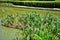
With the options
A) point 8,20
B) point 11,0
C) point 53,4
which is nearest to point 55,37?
point 8,20

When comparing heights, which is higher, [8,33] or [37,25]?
[37,25]

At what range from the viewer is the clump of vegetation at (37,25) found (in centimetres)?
438

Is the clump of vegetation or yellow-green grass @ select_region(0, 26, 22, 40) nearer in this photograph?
the clump of vegetation

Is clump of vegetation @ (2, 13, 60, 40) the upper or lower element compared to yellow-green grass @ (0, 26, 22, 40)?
upper

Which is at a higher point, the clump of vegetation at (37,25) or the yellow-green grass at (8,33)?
the clump of vegetation at (37,25)

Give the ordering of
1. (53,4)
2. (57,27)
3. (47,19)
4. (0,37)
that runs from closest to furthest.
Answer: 1. (57,27)
2. (0,37)
3. (47,19)
4. (53,4)

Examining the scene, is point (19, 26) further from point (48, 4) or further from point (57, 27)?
point (48, 4)

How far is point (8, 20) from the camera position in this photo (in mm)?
7387

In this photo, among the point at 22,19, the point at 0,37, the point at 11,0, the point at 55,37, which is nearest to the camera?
the point at 55,37

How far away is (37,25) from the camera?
5758mm

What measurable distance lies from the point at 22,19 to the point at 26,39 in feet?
9.12

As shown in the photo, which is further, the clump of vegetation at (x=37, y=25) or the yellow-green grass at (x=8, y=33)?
the yellow-green grass at (x=8, y=33)

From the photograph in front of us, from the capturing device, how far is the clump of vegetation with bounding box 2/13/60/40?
4.38 m

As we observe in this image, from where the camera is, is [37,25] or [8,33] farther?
[8,33]
